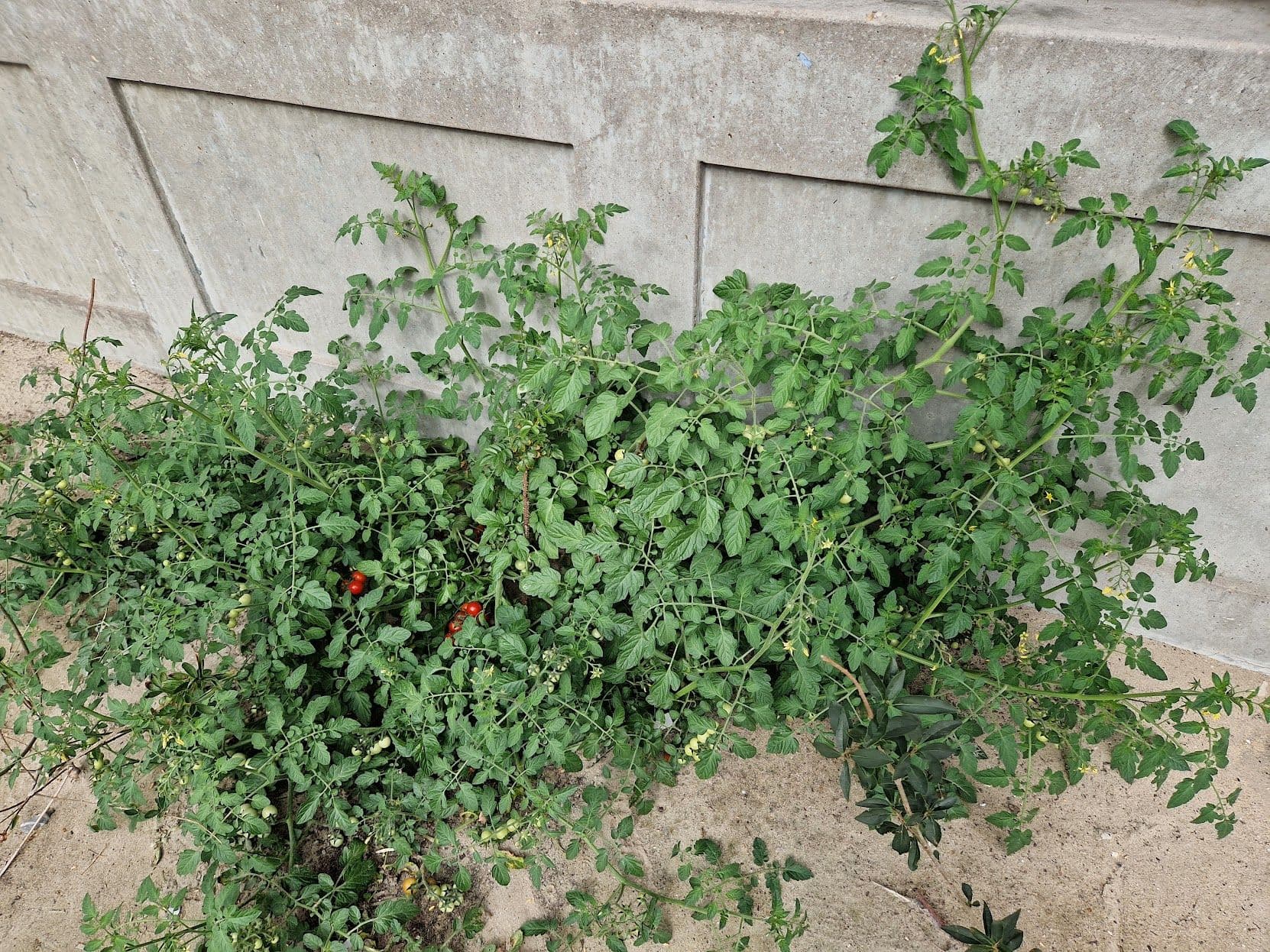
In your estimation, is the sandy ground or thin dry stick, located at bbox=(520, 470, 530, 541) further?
thin dry stick, located at bbox=(520, 470, 530, 541)

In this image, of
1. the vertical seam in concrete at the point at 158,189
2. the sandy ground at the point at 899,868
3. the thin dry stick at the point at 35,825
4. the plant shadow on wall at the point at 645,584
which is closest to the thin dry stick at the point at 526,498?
the plant shadow on wall at the point at 645,584

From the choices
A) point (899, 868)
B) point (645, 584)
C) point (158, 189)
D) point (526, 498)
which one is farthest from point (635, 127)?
point (899, 868)

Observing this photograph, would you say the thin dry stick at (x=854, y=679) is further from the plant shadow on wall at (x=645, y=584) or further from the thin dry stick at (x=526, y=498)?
the thin dry stick at (x=526, y=498)

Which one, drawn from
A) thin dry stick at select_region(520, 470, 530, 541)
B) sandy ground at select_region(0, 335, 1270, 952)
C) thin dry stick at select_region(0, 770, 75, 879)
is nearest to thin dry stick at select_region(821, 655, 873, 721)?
sandy ground at select_region(0, 335, 1270, 952)

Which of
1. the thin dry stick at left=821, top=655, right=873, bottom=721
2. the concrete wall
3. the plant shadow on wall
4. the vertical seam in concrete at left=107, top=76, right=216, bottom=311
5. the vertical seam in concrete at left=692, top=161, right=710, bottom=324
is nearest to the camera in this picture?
the concrete wall

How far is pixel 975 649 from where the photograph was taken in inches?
103

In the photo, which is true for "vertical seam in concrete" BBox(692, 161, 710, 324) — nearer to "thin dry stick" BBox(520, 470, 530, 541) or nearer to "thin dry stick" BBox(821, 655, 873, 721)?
"thin dry stick" BBox(520, 470, 530, 541)

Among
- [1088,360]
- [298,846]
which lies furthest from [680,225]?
[298,846]

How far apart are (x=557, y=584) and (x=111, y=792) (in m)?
1.37

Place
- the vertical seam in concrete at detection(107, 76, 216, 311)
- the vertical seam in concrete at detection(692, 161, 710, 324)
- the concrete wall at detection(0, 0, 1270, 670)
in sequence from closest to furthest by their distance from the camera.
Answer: the concrete wall at detection(0, 0, 1270, 670), the vertical seam in concrete at detection(692, 161, 710, 324), the vertical seam in concrete at detection(107, 76, 216, 311)

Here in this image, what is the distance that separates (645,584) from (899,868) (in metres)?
1.14

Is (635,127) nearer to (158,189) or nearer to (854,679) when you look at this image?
(854,679)

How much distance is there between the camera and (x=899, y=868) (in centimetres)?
232

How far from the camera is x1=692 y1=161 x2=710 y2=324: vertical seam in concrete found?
238cm
